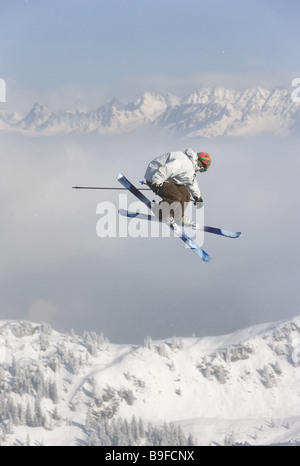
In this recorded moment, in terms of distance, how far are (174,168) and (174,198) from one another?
1199 mm

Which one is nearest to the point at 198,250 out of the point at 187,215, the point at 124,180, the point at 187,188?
the point at 187,215

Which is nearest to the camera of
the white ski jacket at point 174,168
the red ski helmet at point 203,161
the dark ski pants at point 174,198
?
the white ski jacket at point 174,168

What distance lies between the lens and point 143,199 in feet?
71.5

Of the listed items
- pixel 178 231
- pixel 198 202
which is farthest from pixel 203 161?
pixel 178 231

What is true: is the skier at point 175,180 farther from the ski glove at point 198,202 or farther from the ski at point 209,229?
the ski at point 209,229

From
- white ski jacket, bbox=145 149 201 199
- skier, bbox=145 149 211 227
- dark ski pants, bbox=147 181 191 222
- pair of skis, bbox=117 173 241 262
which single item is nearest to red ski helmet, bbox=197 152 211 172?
skier, bbox=145 149 211 227

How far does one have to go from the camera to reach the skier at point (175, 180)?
62.8 ft

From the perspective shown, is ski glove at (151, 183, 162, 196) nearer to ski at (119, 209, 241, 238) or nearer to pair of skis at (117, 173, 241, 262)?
pair of skis at (117, 173, 241, 262)

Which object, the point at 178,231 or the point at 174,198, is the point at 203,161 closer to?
the point at 174,198

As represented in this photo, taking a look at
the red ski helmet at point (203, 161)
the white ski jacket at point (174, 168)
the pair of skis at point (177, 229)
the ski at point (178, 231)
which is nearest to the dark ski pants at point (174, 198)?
the white ski jacket at point (174, 168)

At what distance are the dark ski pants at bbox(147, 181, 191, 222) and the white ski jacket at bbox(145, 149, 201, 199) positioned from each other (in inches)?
10.7

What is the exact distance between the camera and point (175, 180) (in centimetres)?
1983
